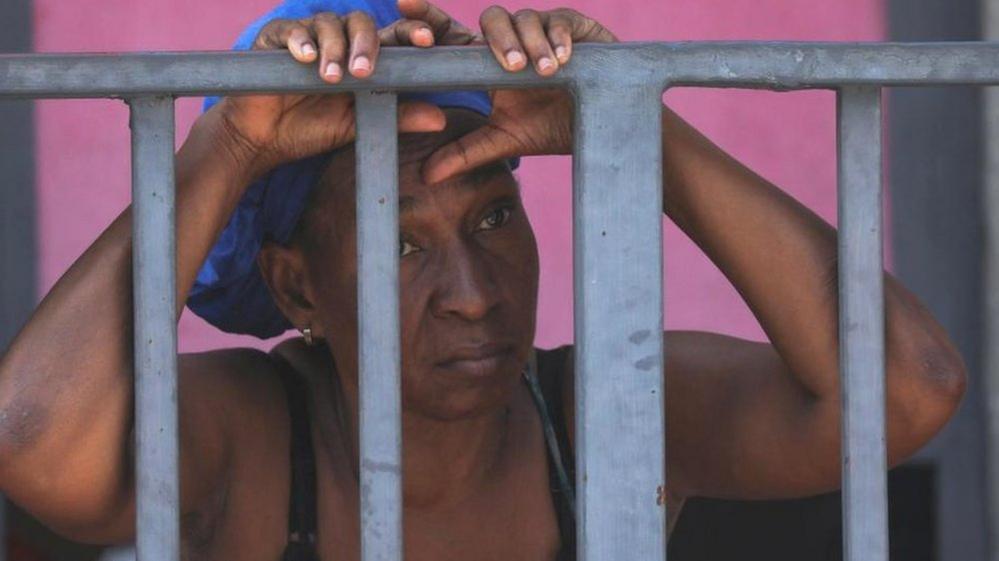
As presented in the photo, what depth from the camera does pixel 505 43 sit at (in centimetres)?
184

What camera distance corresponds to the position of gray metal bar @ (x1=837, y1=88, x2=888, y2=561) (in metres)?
1.87

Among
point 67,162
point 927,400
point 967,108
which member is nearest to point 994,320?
point 967,108

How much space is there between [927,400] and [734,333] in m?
1.55

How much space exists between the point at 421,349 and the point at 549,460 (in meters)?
0.40

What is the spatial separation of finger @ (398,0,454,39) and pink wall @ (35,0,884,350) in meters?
1.51

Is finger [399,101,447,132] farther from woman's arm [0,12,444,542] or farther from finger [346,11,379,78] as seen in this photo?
finger [346,11,379,78]

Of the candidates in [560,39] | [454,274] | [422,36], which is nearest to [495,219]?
[454,274]

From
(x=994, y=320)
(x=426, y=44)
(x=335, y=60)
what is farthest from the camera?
(x=994, y=320)

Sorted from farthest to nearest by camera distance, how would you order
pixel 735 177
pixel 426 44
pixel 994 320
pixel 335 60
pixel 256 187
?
pixel 994 320 < pixel 256 187 < pixel 735 177 < pixel 426 44 < pixel 335 60

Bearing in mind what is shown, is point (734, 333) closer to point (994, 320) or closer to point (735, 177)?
point (994, 320)

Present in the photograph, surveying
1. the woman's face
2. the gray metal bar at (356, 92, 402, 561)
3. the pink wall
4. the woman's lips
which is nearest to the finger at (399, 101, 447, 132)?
the gray metal bar at (356, 92, 402, 561)

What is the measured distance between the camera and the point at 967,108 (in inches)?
146

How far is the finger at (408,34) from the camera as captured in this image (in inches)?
78.2

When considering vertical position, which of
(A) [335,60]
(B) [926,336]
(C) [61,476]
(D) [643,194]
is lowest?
(C) [61,476]
